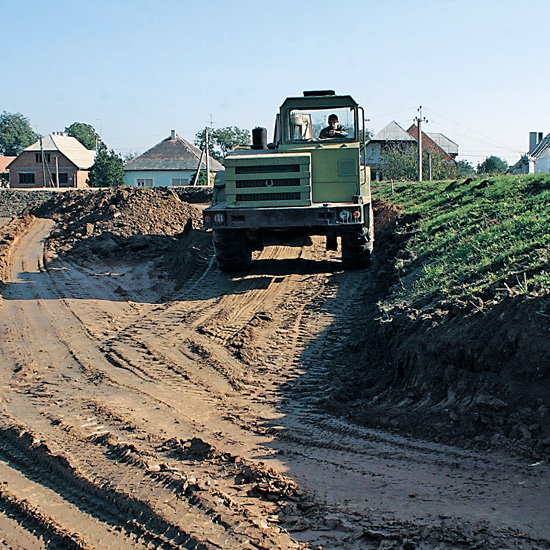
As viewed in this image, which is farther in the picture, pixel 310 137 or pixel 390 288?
pixel 310 137

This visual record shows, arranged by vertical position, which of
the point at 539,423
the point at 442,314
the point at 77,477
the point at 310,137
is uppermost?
the point at 310,137

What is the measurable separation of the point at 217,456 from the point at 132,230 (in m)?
13.7

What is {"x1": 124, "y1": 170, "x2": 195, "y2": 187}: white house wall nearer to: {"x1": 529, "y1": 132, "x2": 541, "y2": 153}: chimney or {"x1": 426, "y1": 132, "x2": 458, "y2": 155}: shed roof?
{"x1": 426, "y1": 132, "x2": 458, "y2": 155}: shed roof

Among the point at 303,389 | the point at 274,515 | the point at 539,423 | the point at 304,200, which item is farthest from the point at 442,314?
the point at 304,200

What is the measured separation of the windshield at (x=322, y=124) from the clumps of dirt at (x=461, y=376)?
5.92m

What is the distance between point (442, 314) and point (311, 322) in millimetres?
2913

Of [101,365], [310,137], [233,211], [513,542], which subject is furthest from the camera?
[310,137]

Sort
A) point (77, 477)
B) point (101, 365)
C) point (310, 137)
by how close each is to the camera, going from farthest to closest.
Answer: point (310, 137) → point (101, 365) → point (77, 477)

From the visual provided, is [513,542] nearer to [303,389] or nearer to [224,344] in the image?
[303,389]

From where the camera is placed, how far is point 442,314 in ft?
23.5

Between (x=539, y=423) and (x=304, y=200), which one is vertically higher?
(x=304, y=200)

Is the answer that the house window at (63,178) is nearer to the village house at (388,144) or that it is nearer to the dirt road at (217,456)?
the village house at (388,144)

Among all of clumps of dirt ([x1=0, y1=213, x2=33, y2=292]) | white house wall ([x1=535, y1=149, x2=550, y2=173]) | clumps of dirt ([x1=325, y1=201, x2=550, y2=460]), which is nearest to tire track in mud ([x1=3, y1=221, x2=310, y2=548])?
clumps of dirt ([x1=325, y1=201, x2=550, y2=460])

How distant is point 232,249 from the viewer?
13.3 m
